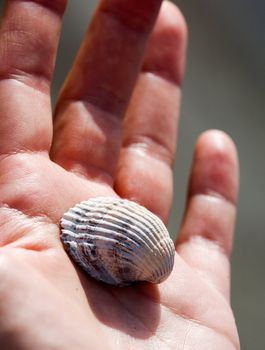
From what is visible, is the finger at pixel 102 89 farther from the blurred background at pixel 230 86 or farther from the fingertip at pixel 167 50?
the blurred background at pixel 230 86

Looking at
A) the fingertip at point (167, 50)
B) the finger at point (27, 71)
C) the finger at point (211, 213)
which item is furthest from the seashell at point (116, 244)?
the fingertip at point (167, 50)

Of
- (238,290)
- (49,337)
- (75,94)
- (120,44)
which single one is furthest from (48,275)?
(238,290)

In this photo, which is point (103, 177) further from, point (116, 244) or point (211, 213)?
point (211, 213)

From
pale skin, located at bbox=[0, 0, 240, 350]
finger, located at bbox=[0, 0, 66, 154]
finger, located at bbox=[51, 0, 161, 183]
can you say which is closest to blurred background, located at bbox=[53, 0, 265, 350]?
pale skin, located at bbox=[0, 0, 240, 350]

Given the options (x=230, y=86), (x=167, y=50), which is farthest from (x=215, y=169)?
(x=230, y=86)

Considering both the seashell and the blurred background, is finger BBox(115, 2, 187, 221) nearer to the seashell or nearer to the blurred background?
the seashell

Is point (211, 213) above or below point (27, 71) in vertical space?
below
